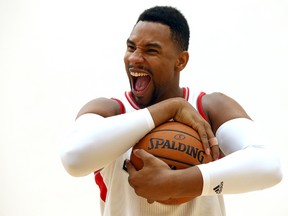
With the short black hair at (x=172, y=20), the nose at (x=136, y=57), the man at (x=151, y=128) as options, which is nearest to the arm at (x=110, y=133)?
the man at (x=151, y=128)

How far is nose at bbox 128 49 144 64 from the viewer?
1466 millimetres

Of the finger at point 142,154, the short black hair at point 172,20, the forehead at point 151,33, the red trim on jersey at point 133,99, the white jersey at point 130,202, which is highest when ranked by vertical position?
the short black hair at point 172,20

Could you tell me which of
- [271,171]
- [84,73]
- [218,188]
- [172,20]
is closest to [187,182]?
[218,188]

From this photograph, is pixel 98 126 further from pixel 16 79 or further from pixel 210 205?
pixel 16 79

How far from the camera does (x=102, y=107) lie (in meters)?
1.41

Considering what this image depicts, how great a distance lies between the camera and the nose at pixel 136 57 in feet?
4.81

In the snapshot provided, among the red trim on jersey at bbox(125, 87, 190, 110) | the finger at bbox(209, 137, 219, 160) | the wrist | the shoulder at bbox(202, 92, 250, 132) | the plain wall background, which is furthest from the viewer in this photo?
the plain wall background

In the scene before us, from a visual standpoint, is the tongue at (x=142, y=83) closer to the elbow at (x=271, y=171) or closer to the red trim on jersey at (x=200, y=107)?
the red trim on jersey at (x=200, y=107)

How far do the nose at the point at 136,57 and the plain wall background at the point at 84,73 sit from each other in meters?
1.45

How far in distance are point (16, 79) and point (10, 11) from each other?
481mm

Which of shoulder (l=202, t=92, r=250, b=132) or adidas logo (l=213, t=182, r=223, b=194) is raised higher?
shoulder (l=202, t=92, r=250, b=132)

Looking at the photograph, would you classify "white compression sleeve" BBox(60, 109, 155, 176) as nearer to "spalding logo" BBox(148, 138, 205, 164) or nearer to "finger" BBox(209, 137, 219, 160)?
"spalding logo" BBox(148, 138, 205, 164)

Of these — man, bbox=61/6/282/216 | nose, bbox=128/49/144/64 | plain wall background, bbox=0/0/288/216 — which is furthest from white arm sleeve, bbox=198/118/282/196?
plain wall background, bbox=0/0/288/216

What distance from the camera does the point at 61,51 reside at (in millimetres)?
3061
